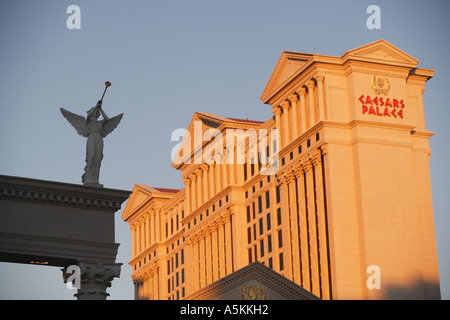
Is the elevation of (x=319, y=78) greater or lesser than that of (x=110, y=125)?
greater

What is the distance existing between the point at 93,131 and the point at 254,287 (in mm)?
31741

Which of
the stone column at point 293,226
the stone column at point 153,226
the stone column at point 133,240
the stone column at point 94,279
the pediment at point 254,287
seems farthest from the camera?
the stone column at point 133,240

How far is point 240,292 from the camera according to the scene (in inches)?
2675

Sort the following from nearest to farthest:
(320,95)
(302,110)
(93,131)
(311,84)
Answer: (93,131)
(320,95)
(311,84)
(302,110)

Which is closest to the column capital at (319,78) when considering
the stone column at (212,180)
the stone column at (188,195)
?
the stone column at (212,180)

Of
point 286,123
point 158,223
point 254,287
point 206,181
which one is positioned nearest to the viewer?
point 254,287

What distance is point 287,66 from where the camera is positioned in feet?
312

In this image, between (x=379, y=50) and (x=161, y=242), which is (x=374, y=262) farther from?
(x=161, y=242)

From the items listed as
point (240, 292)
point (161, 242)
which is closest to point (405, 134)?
point (240, 292)

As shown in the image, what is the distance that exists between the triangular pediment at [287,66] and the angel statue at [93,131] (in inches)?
2136

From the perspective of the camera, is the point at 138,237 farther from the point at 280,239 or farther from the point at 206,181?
the point at 280,239

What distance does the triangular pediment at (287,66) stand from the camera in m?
94.3

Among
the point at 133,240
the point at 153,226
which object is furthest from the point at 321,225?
the point at 133,240

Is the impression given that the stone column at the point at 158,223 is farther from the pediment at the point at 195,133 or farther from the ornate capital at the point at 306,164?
the ornate capital at the point at 306,164
